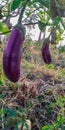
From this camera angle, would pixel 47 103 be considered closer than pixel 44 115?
No

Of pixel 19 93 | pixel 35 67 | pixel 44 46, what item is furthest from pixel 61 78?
pixel 44 46

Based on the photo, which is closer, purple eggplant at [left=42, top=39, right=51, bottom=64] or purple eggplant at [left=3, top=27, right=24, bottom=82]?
purple eggplant at [left=3, top=27, right=24, bottom=82]

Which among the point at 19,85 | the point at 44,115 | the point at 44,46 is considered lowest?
the point at 44,115

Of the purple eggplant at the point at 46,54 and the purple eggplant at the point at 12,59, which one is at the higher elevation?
the purple eggplant at the point at 12,59

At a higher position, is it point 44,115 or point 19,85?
point 19,85

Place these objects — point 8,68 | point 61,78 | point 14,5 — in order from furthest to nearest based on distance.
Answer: point 61,78 < point 14,5 < point 8,68

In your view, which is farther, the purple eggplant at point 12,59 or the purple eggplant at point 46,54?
the purple eggplant at point 46,54

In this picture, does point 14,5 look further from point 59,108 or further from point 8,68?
point 59,108

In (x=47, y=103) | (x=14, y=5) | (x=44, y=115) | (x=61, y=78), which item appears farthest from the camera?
(x=61, y=78)

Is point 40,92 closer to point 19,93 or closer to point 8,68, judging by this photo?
point 19,93

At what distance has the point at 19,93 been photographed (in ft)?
9.47

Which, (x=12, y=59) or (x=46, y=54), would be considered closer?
(x=12, y=59)

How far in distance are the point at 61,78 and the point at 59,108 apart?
83 cm

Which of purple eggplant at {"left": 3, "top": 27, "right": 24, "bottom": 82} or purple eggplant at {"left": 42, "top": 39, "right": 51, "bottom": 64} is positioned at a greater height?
purple eggplant at {"left": 3, "top": 27, "right": 24, "bottom": 82}
